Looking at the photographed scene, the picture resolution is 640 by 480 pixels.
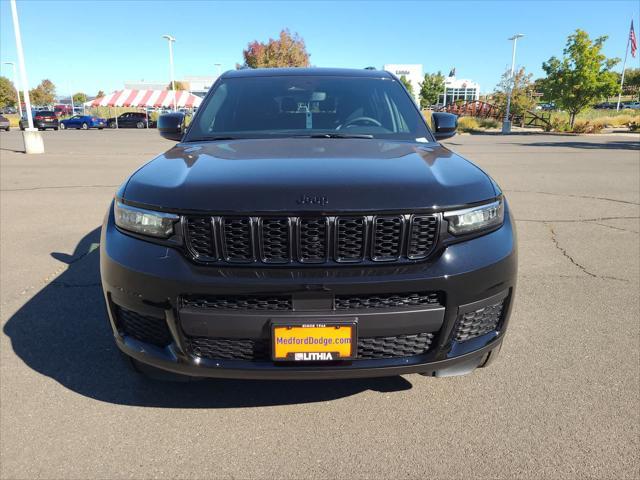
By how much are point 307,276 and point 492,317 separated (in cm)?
92

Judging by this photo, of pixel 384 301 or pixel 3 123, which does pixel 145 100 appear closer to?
pixel 3 123

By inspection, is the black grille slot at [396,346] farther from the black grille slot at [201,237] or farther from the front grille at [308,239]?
the black grille slot at [201,237]

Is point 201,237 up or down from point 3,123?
up

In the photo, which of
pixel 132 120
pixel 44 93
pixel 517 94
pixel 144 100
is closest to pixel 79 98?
pixel 44 93

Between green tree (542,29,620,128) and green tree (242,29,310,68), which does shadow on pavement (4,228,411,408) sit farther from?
green tree (242,29,310,68)

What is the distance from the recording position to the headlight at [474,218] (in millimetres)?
2184

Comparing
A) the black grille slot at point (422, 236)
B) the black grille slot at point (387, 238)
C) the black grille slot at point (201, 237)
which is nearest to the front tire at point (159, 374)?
the black grille slot at point (201, 237)

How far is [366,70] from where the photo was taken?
414 cm

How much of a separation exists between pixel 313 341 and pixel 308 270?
296 millimetres

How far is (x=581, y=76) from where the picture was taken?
3353cm

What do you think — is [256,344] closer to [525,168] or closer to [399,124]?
[399,124]

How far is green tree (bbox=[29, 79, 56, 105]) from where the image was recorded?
324 feet

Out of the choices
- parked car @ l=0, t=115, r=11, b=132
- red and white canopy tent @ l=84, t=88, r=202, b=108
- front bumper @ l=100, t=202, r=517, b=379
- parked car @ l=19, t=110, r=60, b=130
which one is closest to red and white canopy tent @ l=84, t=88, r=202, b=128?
red and white canopy tent @ l=84, t=88, r=202, b=108

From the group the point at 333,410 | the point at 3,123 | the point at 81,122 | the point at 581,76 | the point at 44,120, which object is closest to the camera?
the point at 333,410
